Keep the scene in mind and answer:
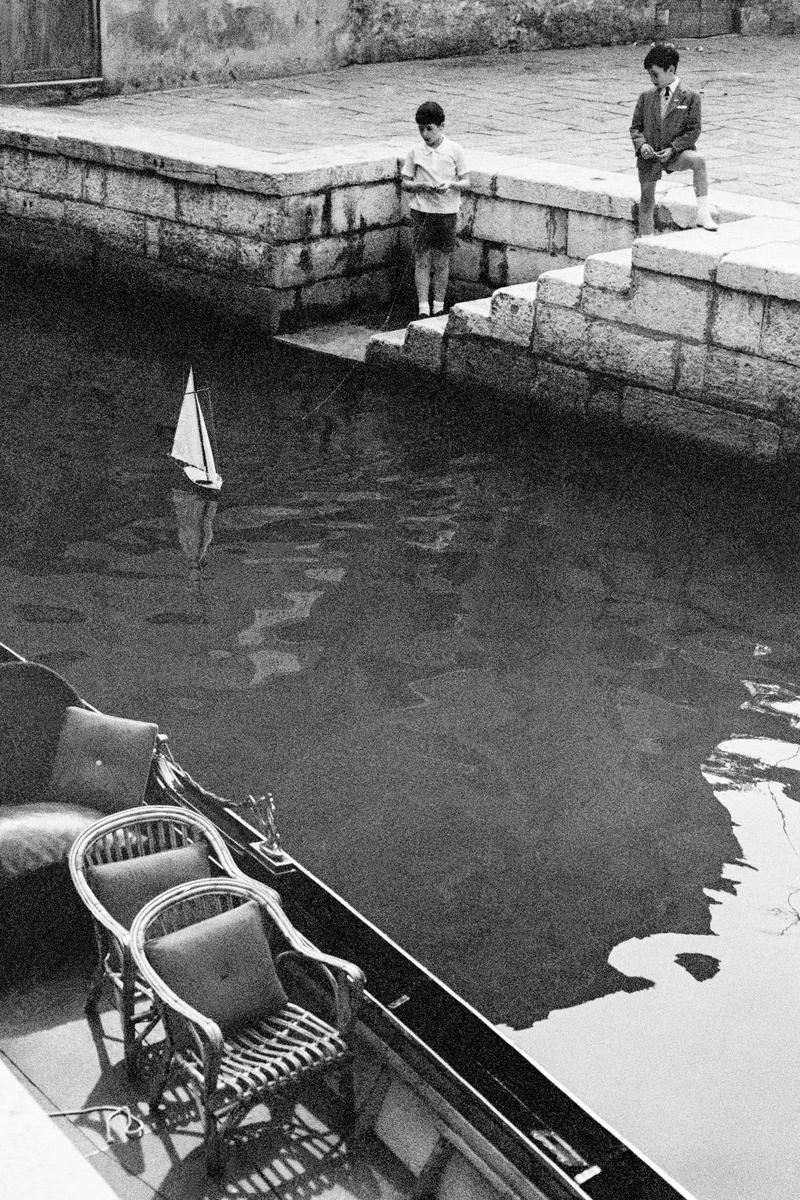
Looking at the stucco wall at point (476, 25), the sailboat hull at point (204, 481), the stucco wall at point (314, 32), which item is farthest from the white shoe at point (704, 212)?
the stucco wall at point (476, 25)

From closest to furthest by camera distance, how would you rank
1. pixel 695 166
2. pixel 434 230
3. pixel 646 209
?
1. pixel 695 166
2. pixel 646 209
3. pixel 434 230

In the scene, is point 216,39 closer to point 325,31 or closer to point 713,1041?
point 325,31

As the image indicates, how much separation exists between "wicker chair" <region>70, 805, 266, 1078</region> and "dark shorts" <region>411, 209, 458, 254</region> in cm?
712

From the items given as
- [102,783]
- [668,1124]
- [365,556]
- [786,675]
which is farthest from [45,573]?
[668,1124]

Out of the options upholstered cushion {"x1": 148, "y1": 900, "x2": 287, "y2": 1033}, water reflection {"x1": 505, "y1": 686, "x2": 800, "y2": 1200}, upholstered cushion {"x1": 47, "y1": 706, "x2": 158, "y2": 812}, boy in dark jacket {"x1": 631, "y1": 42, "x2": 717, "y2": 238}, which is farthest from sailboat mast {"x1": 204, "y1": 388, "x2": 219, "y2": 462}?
upholstered cushion {"x1": 148, "y1": 900, "x2": 287, "y2": 1033}

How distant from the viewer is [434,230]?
447 inches

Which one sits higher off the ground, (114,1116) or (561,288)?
(561,288)

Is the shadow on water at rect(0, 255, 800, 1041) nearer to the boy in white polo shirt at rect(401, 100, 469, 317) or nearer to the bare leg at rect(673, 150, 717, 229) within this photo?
the boy in white polo shirt at rect(401, 100, 469, 317)

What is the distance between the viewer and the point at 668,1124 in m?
4.73

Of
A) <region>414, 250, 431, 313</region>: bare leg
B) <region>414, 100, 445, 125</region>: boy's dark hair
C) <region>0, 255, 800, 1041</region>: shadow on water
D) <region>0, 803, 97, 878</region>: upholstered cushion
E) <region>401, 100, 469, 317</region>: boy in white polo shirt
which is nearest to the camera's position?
<region>0, 803, 97, 878</region>: upholstered cushion

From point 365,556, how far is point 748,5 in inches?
507

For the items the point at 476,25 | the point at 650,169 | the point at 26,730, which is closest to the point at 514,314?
the point at 650,169

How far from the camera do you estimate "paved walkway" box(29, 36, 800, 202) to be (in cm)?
1271

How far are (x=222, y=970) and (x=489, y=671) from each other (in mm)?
3200
